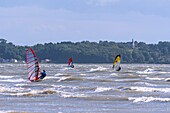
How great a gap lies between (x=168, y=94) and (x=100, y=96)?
168 inches

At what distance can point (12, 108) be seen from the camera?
1183 inches

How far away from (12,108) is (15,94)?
8.11 meters

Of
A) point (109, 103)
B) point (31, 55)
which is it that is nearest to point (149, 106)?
point (109, 103)

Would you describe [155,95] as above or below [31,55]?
below

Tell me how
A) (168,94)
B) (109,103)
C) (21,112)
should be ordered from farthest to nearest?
(168,94) < (109,103) < (21,112)

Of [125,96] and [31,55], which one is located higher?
[31,55]

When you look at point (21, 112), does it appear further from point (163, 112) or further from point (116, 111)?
point (163, 112)

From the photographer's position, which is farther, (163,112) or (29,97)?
(29,97)

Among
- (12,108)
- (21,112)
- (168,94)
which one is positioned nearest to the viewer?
(21,112)

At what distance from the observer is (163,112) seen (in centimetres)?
2877

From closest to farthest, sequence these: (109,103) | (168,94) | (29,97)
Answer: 1. (109,103)
2. (29,97)
3. (168,94)

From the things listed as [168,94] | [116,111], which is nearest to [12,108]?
[116,111]

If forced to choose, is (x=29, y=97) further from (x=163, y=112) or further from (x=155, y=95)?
(x=163, y=112)

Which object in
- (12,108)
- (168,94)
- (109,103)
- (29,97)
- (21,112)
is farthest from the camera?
(168,94)
